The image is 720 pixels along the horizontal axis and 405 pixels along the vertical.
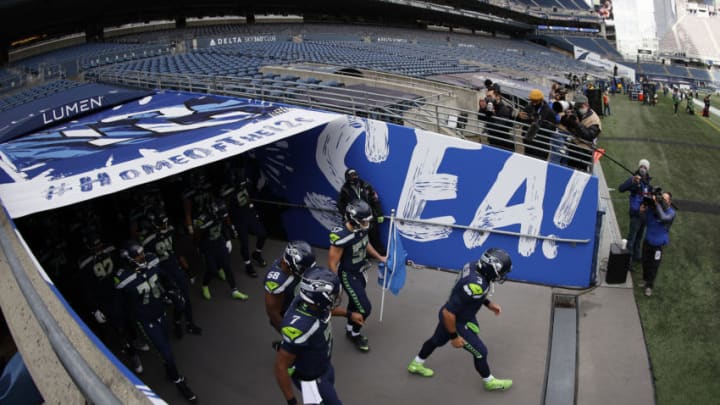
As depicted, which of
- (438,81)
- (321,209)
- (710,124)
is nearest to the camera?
(321,209)

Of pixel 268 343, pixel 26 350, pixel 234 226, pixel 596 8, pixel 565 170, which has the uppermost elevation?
pixel 596 8

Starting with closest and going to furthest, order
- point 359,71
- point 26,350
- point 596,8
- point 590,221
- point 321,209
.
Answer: point 26,350
point 590,221
point 321,209
point 359,71
point 596,8

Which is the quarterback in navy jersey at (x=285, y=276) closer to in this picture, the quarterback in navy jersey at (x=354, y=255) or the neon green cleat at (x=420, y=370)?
the quarterback in navy jersey at (x=354, y=255)

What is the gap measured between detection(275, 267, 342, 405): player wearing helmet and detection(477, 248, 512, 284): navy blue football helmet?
4.91 feet

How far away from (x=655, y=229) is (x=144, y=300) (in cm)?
632

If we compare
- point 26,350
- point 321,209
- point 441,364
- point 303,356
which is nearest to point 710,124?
point 321,209

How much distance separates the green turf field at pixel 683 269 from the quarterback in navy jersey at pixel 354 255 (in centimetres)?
314

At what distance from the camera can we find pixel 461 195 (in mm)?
7562

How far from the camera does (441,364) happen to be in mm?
5645

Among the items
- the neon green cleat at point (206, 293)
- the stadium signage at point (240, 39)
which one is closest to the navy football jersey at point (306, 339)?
the neon green cleat at point (206, 293)

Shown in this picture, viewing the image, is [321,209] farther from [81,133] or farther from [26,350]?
[26,350]

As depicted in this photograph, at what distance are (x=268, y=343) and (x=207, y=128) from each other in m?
3.23

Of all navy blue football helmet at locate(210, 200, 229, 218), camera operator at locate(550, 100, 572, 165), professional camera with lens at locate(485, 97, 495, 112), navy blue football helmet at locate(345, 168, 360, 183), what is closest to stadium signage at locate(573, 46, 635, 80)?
camera operator at locate(550, 100, 572, 165)

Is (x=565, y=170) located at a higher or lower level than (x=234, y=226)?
higher
